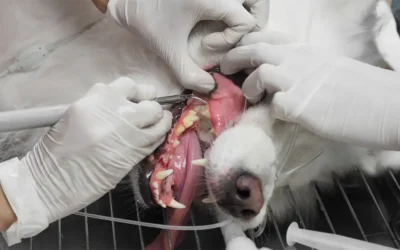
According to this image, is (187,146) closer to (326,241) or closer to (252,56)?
(252,56)

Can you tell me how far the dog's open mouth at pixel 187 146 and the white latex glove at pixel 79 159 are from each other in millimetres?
85

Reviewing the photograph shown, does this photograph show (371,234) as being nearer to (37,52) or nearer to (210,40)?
(210,40)

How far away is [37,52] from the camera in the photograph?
1.24 metres

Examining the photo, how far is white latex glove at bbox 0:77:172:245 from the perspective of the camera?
3.17 ft

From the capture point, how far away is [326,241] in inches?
38.7

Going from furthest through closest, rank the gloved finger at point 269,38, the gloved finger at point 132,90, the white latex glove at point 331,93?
the gloved finger at point 269,38, the gloved finger at point 132,90, the white latex glove at point 331,93

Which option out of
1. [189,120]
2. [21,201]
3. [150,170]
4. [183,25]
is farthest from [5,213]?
[183,25]

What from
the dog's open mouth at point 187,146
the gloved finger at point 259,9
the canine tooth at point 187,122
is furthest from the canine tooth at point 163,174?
the gloved finger at point 259,9

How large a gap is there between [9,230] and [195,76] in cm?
47

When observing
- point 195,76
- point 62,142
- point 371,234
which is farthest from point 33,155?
point 371,234

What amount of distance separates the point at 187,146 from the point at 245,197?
0.20 meters

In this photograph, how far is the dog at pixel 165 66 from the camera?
1.15 meters

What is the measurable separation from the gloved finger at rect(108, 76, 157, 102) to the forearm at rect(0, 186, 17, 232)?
28 cm

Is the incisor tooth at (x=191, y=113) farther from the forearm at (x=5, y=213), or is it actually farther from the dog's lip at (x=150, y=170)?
the forearm at (x=5, y=213)
